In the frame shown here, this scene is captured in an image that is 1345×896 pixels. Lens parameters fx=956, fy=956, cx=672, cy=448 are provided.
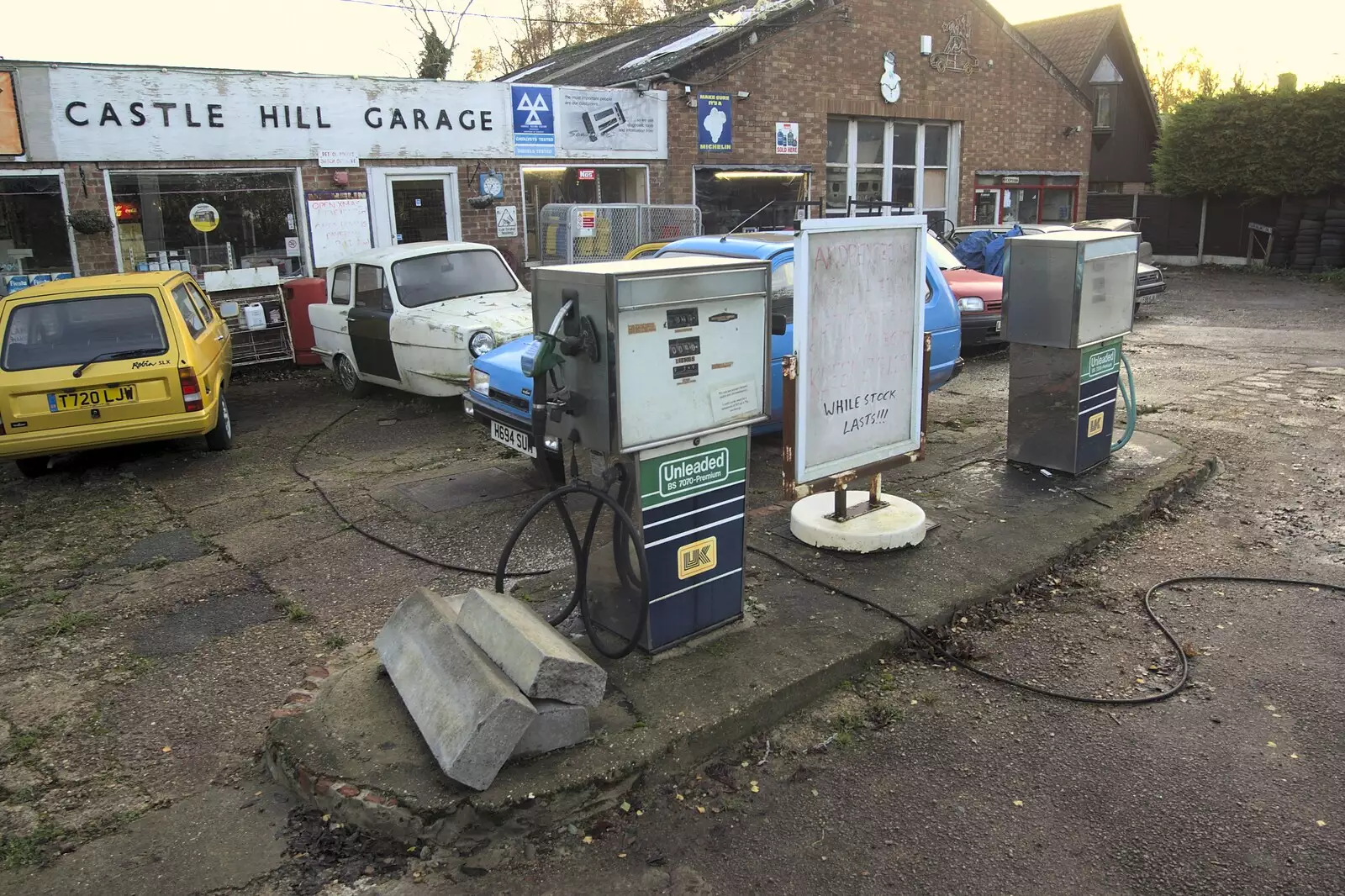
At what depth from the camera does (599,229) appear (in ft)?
43.4

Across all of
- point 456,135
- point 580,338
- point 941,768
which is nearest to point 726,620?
point 941,768

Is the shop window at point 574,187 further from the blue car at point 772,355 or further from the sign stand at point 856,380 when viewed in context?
the sign stand at point 856,380

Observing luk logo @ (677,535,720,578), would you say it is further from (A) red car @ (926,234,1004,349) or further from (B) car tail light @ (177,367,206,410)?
(A) red car @ (926,234,1004,349)

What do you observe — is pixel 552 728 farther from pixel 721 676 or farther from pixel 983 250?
pixel 983 250

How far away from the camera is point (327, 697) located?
3.89 meters

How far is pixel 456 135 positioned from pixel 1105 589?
11149 mm

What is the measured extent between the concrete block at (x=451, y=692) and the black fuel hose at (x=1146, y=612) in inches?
76.4

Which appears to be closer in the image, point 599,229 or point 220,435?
point 220,435

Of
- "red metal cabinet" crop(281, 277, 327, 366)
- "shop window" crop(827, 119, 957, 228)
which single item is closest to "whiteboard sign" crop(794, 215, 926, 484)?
"red metal cabinet" crop(281, 277, 327, 366)

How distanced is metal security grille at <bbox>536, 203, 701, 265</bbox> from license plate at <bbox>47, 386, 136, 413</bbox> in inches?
254

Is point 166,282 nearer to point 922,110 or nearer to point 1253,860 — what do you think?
point 1253,860

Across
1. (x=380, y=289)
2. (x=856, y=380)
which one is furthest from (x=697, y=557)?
→ (x=380, y=289)

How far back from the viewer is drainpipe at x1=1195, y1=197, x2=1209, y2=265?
1016 inches

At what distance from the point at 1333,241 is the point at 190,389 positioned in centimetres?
2460
